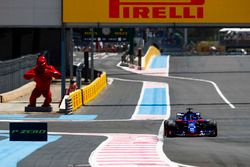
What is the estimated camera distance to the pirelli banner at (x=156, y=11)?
3809cm

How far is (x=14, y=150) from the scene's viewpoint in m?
20.3

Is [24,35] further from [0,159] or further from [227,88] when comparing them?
[0,159]

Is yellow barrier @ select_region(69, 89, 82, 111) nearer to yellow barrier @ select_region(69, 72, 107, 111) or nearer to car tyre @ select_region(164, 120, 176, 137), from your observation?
yellow barrier @ select_region(69, 72, 107, 111)

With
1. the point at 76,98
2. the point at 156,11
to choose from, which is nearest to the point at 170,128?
the point at 76,98

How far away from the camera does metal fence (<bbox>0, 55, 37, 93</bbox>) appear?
136 feet

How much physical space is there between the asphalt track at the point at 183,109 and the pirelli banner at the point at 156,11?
507 cm

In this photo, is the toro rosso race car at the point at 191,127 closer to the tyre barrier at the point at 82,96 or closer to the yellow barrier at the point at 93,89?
the tyre barrier at the point at 82,96

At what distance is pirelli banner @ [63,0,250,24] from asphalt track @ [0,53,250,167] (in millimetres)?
5070

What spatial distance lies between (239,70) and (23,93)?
27078 mm

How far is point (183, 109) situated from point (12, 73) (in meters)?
13.1

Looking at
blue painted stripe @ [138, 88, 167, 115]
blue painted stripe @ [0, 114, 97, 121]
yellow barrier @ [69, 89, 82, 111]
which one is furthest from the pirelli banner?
blue painted stripe @ [0, 114, 97, 121]

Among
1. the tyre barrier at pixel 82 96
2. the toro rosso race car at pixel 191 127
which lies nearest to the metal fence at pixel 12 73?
the tyre barrier at pixel 82 96

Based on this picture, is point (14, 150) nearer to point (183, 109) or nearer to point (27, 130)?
point (27, 130)

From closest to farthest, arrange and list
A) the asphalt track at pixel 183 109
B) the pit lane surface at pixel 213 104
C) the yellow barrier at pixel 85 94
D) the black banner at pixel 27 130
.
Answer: the asphalt track at pixel 183 109 → the black banner at pixel 27 130 → the pit lane surface at pixel 213 104 → the yellow barrier at pixel 85 94
